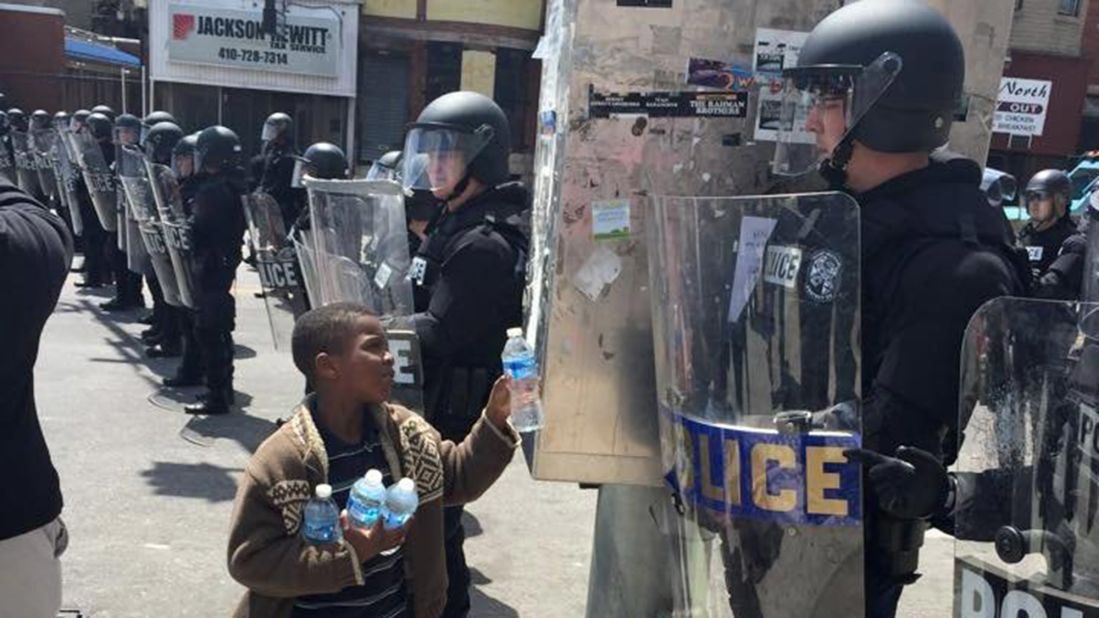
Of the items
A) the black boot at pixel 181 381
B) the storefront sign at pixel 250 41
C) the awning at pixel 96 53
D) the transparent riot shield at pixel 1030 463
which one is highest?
the storefront sign at pixel 250 41

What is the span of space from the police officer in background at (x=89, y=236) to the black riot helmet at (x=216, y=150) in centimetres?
411

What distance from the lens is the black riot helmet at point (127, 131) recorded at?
9.48 meters

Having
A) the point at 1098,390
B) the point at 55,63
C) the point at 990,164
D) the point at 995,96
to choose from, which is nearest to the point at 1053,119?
the point at 990,164


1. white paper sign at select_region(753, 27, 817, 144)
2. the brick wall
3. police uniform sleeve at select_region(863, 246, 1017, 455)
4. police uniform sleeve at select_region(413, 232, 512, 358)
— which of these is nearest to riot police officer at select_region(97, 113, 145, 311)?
police uniform sleeve at select_region(413, 232, 512, 358)

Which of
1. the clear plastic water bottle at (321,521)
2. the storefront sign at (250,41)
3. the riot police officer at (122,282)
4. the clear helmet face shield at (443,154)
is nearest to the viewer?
the clear plastic water bottle at (321,521)

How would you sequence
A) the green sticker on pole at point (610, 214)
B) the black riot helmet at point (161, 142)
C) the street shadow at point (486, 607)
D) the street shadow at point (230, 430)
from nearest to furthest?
the green sticker on pole at point (610, 214) → the street shadow at point (486, 607) → the street shadow at point (230, 430) → the black riot helmet at point (161, 142)

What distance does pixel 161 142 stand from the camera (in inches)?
368

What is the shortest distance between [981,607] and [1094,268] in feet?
3.25

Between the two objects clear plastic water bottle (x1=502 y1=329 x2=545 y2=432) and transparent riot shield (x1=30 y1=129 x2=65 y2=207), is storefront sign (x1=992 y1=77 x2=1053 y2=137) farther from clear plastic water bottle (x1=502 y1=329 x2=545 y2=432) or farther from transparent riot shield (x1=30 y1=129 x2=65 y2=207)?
clear plastic water bottle (x1=502 y1=329 x2=545 y2=432)

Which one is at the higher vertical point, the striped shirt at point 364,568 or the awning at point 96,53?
the awning at point 96,53

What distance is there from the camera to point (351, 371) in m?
2.32

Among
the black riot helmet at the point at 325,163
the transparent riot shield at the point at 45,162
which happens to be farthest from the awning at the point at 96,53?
the black riot helmet at the point at 325,163

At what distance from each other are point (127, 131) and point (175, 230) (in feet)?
10.3

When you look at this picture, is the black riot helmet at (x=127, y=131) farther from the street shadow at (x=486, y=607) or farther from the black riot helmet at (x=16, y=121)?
the street shadow at (x=486, y=607)
